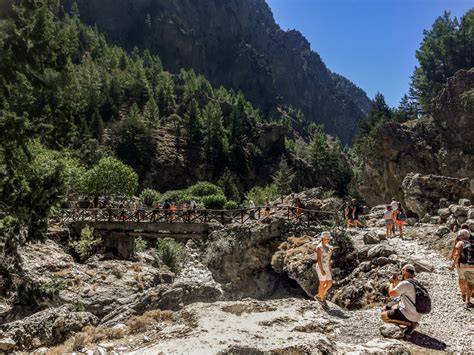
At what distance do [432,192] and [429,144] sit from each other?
31.5m

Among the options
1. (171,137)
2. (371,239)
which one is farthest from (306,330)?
(171,137)

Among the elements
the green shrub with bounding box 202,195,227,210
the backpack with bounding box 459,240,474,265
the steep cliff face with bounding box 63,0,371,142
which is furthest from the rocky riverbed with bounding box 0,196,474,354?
the steep cliff face with bounding box 63,0,371,142

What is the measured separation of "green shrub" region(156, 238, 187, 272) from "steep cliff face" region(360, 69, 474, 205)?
85.1ft

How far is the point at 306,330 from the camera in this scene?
881cm

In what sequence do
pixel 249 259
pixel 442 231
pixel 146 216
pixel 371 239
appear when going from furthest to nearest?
pixel 146 216 < pixel 249 259 < pixel 371 239 < pixel 442 231

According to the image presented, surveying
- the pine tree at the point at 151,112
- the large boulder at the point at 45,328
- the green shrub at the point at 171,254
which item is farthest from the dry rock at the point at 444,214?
the pine tree at the point at 151,112

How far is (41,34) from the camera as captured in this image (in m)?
12.2

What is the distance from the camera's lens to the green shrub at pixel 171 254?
115 ft

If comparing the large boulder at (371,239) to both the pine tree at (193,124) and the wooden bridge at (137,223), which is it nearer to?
the wooden bridge at (137,223)

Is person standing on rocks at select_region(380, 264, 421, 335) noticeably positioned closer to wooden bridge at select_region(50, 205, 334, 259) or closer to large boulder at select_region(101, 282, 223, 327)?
large boulder at select_region(101, 282, 223, 327)

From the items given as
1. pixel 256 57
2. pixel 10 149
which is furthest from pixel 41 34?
pixel 256 57

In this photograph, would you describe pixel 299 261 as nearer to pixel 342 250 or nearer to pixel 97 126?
pixel 342 250

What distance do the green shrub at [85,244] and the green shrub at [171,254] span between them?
20.4ft

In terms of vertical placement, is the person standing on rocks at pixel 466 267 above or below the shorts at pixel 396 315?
above
